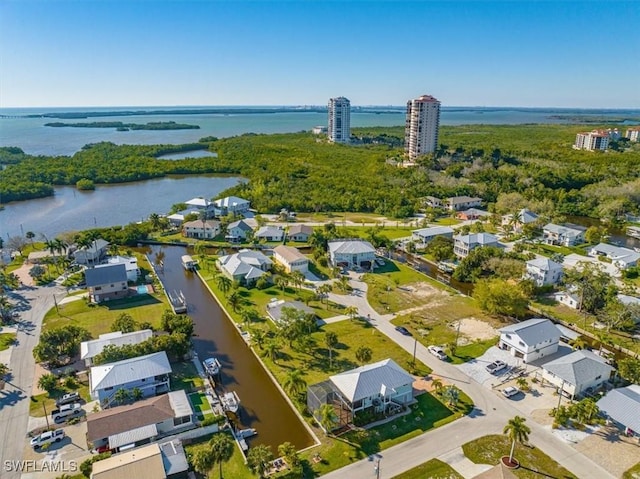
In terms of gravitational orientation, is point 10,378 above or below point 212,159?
below

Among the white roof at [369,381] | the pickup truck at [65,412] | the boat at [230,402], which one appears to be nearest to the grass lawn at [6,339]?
the pickup truck at [65,412]

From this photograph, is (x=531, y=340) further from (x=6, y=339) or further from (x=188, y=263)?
(x=6, y=339)

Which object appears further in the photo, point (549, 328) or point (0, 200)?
point (0, 200)

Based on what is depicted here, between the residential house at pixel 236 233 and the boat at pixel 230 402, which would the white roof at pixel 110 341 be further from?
the residential house at pixel 236 233

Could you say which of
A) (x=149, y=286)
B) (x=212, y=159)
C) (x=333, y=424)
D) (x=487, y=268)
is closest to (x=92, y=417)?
(x=333, y=424)

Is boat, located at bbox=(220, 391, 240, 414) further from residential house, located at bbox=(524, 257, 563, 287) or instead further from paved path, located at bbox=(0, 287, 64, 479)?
residential house, located at bbox=(524, 257, 563, 287)

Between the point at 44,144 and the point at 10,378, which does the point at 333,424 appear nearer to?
the point at 10,378
